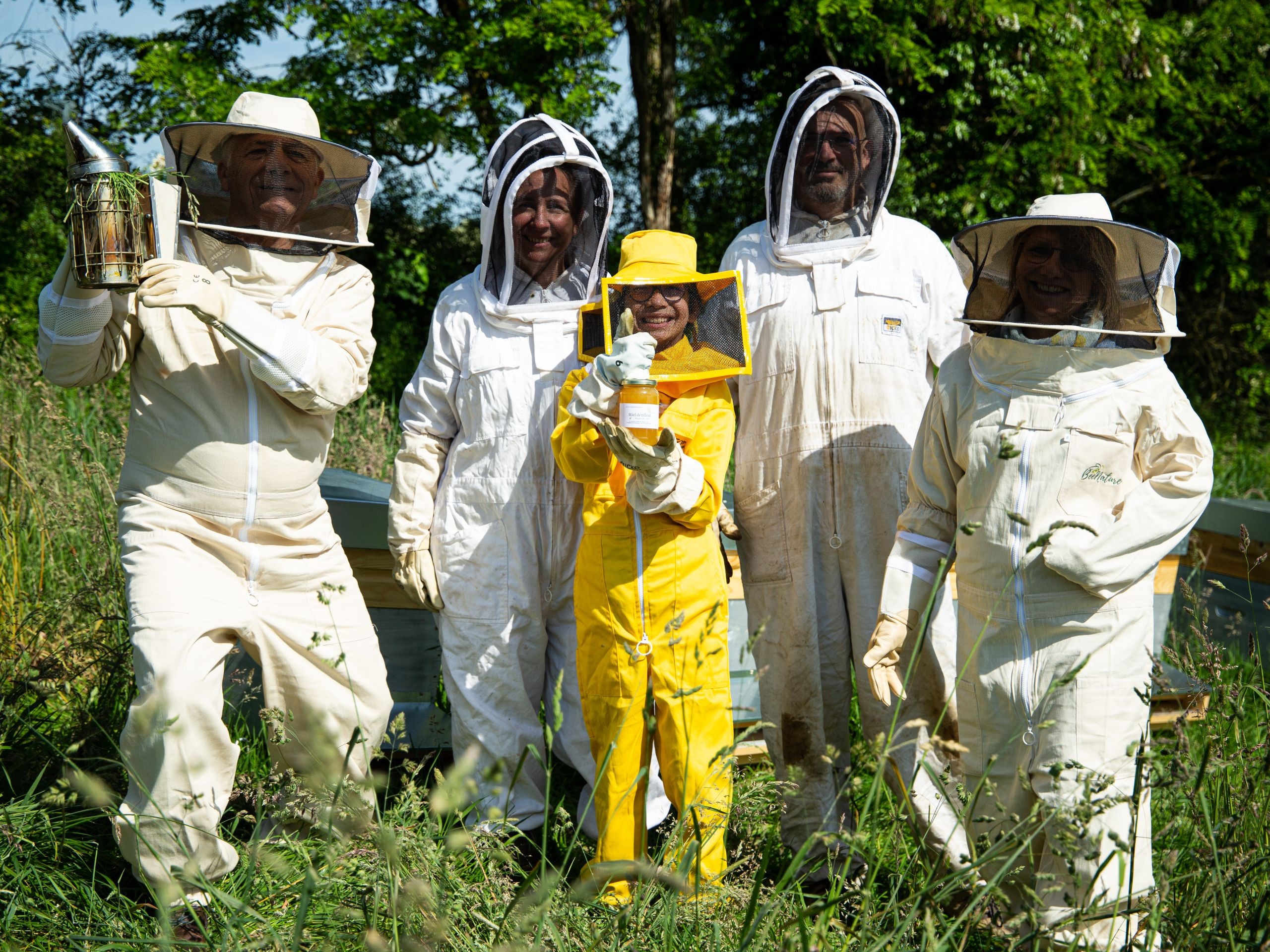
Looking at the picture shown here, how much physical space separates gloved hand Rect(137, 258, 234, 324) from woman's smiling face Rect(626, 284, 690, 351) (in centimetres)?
117

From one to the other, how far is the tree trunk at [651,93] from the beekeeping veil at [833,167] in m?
7.24

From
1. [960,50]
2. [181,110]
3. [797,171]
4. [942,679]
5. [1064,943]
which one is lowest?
[1064,943]

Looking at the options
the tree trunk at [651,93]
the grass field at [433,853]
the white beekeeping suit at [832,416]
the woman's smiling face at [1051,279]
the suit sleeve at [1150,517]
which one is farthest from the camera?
the tree trunk at [651,93]

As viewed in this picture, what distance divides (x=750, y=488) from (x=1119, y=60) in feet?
30.8

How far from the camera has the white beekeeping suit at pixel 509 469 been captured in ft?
11.8

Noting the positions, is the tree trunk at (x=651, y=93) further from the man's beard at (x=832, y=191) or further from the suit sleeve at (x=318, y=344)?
the suit sleeve at (x=318, y=344)

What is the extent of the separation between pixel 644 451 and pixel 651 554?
0.38 metres

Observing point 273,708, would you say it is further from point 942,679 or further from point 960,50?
point 960,50

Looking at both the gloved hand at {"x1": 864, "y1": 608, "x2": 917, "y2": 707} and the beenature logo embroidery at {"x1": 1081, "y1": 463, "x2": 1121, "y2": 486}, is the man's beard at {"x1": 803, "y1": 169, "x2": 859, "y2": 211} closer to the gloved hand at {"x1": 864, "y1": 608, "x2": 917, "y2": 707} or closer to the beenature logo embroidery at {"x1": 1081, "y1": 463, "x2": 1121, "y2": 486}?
the beenature logo embroidery at {"x1": 1081, "y1": 463, "x2": 1121, "y2": 486}

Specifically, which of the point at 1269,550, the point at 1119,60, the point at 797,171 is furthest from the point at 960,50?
the point at 797,171

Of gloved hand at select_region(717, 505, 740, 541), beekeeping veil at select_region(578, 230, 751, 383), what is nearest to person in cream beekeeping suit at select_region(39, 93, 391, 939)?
beekeeping veil at select_region(578, 230, 751, 383)

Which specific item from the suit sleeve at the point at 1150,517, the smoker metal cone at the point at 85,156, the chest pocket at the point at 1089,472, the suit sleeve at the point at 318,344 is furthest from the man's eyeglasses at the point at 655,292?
the smoker metal cone at the point at 85,156

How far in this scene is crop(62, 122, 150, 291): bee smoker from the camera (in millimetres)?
2701

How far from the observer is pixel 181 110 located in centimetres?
887
